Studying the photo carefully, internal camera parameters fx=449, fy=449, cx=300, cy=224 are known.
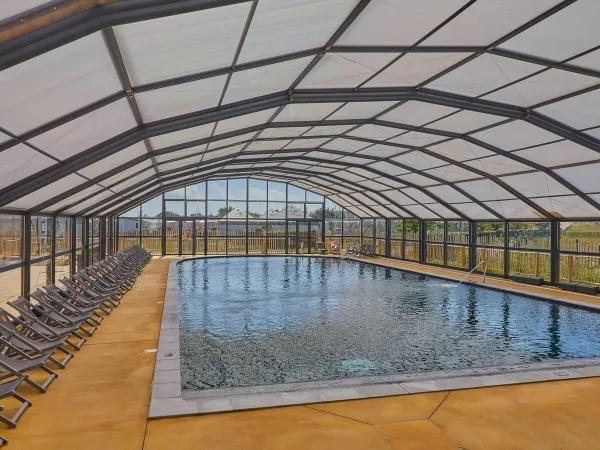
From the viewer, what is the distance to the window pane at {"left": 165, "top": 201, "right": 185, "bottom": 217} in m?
23.8

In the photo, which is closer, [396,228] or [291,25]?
[291,25]

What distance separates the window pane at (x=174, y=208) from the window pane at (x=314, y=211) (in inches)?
278

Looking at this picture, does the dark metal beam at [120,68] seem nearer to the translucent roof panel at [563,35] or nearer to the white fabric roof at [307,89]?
the white fabric roof at [307,89]

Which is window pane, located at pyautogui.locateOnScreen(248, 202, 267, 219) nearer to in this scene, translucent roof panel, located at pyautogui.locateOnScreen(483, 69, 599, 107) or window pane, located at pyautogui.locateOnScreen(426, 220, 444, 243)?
window pane, located at pyautogui.locateOnScreen(426, 220, 444, 243)

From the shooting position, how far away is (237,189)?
24.8 meters

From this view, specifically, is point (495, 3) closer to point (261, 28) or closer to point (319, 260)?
point (261, 28)

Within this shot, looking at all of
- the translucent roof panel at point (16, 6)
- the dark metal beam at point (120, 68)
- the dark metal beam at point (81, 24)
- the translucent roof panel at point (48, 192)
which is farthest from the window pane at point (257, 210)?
the translucent roof panel at point (16, 6)

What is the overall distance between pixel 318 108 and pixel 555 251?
8944 mm

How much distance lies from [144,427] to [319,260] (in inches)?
733

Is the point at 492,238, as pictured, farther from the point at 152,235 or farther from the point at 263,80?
the point at 152,235

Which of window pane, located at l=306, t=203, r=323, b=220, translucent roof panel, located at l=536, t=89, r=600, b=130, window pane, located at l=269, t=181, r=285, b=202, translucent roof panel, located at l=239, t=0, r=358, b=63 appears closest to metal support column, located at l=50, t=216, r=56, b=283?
translucent roof panel, located at l=239, t=0, r=358, b=63

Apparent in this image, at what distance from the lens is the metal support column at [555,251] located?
43.7 feet

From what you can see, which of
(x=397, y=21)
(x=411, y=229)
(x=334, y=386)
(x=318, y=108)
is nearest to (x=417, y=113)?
(x=318, y=108)

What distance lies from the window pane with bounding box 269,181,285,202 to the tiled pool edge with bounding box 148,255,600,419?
19.3 metres
